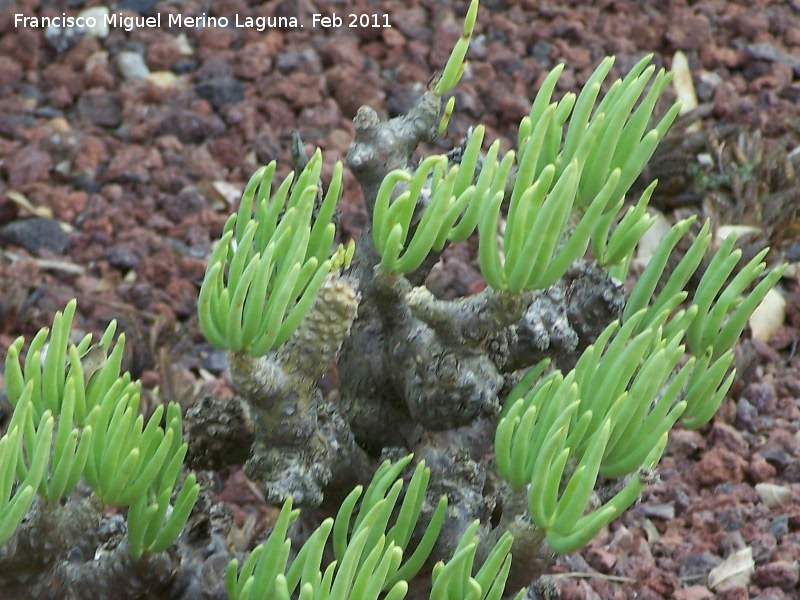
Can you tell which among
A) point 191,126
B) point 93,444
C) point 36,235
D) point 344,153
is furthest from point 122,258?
point 93,444

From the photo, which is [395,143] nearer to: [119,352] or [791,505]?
[119,352]

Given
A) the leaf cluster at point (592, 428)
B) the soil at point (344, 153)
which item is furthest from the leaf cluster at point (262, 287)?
the soil at point (344, 153)

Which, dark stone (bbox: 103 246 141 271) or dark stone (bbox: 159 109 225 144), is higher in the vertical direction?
dark stone (bbox: 159 109 225 144)

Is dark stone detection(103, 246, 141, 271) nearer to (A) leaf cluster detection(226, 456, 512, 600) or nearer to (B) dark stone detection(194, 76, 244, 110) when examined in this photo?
(B) dark stone detection(194, 76, 244, 110)

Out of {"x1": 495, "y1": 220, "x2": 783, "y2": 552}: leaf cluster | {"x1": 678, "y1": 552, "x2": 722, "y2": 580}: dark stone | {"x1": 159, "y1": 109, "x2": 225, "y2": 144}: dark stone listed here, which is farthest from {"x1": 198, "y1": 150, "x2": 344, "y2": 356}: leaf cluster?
{"x1": 159, "y1": 109, "x2": 225, "y2": 144}: dark stone

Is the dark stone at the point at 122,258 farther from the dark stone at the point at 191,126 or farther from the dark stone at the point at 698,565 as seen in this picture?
the dark stone at the point at 698,565

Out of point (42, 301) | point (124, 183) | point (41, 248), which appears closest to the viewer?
point (42, 301)

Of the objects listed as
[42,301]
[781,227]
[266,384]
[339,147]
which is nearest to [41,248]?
[42,301]
